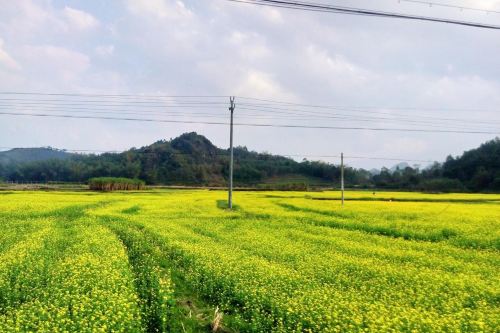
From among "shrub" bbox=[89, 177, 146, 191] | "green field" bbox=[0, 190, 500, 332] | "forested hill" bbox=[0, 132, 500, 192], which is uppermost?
"forested hill" bbox=[0, 132, 500, 192]

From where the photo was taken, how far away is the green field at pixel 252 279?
10.3 meters

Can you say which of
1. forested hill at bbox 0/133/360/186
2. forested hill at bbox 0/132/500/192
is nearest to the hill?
forested hill at bbox 0/132/500/192

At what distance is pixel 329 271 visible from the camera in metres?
15.4

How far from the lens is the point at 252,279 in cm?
1416

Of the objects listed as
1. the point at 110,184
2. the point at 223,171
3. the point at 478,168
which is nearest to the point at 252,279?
the point at 110,184

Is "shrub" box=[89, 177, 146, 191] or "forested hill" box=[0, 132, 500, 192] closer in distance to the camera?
"shrub" box=[89, 177, 146, 191]

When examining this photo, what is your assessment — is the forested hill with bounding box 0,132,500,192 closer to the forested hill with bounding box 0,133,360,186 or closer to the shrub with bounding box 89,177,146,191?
the forested hill with bounding box 0,133,360,186

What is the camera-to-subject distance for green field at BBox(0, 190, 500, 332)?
10.3m

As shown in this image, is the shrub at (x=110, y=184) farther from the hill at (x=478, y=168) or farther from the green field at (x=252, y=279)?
the hill at (x=478, y=168)

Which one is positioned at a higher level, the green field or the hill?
the hill

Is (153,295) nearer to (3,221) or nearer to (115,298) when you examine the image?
(115,298)

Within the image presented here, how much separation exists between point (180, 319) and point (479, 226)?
2217 centimetres

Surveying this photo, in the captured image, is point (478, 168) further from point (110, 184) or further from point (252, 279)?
point (252, 279)

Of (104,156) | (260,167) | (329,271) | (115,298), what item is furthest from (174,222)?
(104,156)
